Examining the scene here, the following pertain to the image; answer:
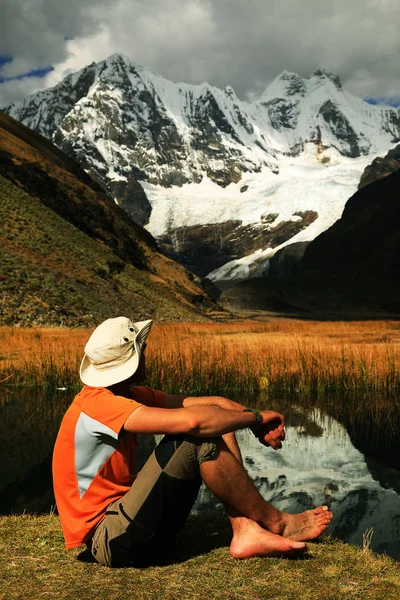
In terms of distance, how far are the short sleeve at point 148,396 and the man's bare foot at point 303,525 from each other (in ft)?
4.43

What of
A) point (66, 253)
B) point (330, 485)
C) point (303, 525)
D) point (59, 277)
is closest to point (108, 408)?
point (303, 525)

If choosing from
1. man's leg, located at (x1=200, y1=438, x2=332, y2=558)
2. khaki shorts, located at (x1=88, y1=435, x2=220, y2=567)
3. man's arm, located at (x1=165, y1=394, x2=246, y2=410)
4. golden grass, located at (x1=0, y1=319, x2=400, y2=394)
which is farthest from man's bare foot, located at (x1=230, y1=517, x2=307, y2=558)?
golden grass, located at (x1=0, y1=319, x2=400, y2=394)

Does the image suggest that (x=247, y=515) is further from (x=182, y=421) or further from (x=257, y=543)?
(x=182, y=421)

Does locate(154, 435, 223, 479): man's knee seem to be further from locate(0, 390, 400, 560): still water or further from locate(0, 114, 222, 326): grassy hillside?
locate(0, 114, 222, 326): grassy hillside

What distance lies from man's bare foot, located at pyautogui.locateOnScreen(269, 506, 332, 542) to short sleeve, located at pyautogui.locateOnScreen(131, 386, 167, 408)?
53.2 inches

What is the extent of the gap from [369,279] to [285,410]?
98.3 m

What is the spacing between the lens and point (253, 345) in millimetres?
19266

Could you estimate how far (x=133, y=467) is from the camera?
16.3 ft

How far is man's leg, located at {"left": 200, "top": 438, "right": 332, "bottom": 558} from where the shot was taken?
466cm

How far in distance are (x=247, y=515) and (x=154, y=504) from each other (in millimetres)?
808

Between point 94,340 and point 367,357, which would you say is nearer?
point 94,340

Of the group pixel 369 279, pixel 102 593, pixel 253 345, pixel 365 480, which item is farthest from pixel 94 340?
pixel 369 279

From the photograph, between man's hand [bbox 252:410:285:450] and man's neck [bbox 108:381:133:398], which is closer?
man's neck [bbox 108:381:133:398]

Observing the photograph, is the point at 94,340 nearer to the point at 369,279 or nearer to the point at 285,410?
the point at 285,410
